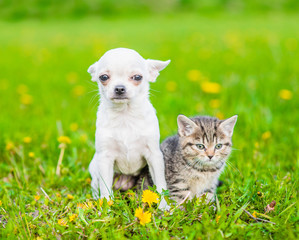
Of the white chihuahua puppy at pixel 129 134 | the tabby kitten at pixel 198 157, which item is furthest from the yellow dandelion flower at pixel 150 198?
the tabby kitten at pixel 198 157

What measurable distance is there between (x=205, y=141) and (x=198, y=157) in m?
0.15

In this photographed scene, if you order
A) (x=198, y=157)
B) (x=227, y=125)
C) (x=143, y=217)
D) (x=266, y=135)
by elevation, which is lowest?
(x=266, y=135)

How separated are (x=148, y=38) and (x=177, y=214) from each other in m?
10.0

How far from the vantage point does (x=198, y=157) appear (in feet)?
10.5

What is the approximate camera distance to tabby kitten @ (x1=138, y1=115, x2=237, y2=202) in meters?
3.21

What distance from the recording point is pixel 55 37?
13.4 m

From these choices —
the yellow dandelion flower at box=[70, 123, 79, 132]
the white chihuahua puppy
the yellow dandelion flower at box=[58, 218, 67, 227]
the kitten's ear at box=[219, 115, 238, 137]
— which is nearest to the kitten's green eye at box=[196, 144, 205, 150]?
the kitten's ear at box=[219, 115, 238, 137]

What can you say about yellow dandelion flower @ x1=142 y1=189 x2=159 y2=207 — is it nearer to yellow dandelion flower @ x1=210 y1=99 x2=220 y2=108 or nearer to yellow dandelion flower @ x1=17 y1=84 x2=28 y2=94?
yellow dandelion flower @ x1=210 y1=99 x2=220 y2=108

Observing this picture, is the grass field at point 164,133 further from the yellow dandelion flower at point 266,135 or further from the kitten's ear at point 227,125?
the kitten's ear at point 227,125

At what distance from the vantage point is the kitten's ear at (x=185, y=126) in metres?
3.22

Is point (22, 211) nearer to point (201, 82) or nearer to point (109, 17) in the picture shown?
point (201, 82)

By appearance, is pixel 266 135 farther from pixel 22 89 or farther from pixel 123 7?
pixel 123 7

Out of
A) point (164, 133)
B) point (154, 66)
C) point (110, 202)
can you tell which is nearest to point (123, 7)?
point (164, 133)

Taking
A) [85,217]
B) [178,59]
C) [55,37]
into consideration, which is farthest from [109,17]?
[85,217]
